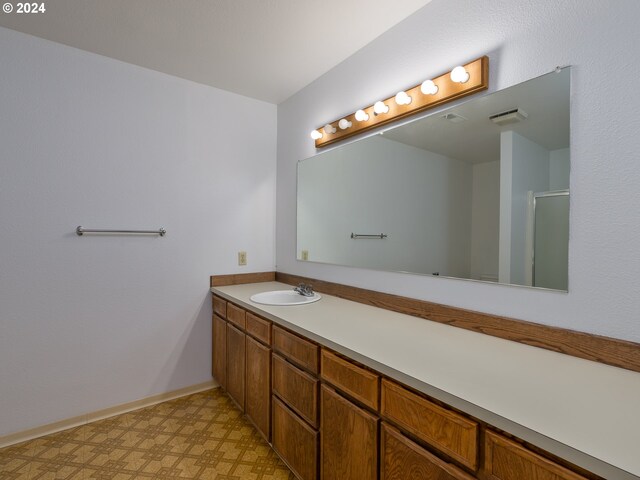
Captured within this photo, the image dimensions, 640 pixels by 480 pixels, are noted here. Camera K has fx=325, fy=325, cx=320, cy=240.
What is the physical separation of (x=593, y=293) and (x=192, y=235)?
2.30 metres

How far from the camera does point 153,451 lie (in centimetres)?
179

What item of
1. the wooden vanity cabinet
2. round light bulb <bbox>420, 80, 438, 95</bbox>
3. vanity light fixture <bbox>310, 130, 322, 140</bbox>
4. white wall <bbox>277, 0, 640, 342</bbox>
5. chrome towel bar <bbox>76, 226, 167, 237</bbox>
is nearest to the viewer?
the wooden vanity cabinet

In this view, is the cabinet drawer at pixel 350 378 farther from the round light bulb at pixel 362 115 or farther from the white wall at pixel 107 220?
the white wall at pixel 107 220

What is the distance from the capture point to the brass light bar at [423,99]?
135cm

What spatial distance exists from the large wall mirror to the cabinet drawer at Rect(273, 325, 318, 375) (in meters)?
0.64

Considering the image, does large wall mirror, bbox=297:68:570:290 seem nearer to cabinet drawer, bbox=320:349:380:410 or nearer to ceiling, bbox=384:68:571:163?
ceiling, bbox=384:68:571:163

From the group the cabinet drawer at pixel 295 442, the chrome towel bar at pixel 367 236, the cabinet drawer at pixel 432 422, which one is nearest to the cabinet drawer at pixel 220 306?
the cabinet drawer at pixel 295 442

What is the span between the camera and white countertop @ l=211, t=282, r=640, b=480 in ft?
2.17

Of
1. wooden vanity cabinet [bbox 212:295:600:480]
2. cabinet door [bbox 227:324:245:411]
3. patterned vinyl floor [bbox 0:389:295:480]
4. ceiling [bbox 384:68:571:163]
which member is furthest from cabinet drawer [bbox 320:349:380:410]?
ceiling [bbox 384:68:571:163]

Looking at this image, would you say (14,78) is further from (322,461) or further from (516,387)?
(516,387)

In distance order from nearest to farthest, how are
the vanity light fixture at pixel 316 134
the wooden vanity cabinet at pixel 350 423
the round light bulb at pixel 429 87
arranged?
the wooden vanity cabinet at pixel 350 423, the round light bulb at pixel 429 87, the vanity light fixture at pixel 316 134

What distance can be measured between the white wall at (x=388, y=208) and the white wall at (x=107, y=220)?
694mm

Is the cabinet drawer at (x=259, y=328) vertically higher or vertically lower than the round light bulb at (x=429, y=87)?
lower

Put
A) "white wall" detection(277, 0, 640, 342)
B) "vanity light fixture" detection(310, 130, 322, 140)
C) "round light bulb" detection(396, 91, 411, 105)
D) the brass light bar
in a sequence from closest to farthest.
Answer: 1. "white wall" detection(277, 0, 640, 342)
2. the brass light bar
3. "round light bulb" detection(396, 91, 411, 105)
4. "vanity light fixture" detection(310, 130, 322, 140)
